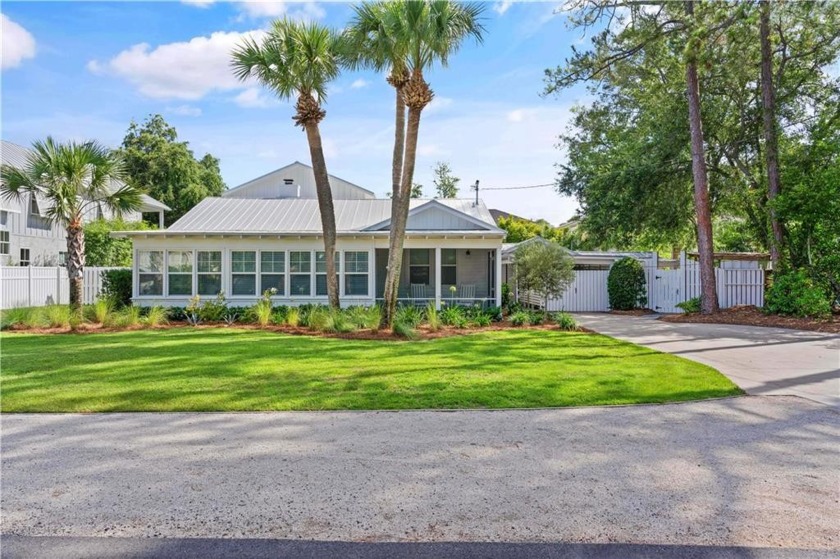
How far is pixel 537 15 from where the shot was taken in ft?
50.6

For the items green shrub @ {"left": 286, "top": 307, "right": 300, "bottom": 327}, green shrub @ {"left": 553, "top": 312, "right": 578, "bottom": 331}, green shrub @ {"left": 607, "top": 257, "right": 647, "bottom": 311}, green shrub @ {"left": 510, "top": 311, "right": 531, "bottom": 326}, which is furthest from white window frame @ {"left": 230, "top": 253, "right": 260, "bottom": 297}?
green shrub @ {"left": 607, "top": 257, "right": 647, "bottom": 311}

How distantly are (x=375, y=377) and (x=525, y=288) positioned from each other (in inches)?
370

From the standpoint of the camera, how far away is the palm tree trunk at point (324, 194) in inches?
595

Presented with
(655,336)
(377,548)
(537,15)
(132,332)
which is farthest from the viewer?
(537,15)

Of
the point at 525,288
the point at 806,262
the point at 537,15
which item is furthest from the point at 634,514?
the point at 806,262

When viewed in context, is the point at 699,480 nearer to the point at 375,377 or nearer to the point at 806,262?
the point at 375,377

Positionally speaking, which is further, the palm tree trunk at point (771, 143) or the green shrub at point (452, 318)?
the palm tree trunk at point (771, 143)

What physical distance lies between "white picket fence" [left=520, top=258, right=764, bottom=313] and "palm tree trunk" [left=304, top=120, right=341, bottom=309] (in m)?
8.20

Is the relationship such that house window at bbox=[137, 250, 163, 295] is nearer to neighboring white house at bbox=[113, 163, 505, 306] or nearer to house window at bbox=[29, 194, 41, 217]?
neighboring white house at bbox=[113, 163, 505, 306]

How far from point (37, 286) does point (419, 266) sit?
49.3 ft

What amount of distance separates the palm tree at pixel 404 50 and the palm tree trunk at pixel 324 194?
240 cm

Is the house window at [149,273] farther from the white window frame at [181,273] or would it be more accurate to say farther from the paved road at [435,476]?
the paved road at [435,476]

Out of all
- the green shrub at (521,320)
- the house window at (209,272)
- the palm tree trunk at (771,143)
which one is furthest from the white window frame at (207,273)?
the palm tree trunk at (771,143)

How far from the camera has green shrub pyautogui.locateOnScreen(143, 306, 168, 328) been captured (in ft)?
50.1
